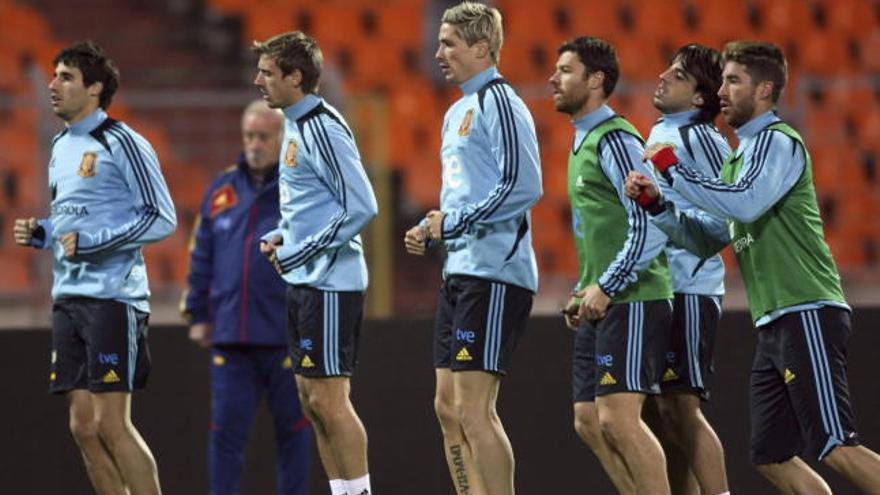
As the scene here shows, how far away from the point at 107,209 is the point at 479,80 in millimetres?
1653

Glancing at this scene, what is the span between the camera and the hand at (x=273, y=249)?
254 inches

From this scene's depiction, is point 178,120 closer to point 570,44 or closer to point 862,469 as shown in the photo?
point 570,44

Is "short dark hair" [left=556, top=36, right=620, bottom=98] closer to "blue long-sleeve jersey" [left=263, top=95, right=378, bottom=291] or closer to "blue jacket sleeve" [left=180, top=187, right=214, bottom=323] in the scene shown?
"blue long-sleeve jersey" [left=263, top=95, right=378, bottom=291]

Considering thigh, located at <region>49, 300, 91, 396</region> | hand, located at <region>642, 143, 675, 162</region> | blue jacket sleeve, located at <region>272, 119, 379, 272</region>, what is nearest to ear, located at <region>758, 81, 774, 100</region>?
hand, located at <region>642, 143, 675, 162</region>

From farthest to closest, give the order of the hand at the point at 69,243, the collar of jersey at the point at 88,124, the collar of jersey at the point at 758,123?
1. the collar of jersey at the point at 88,124
2. the hand at the point at 69,243
3. the collar of jersey at the point at 758,123

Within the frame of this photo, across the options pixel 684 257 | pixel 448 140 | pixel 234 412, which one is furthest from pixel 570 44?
pixel 234 412

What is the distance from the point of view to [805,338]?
219 inches

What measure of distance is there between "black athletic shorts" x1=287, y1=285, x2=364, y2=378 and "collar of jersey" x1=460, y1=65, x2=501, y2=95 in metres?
0.95

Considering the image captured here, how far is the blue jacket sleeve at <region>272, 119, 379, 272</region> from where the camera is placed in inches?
251

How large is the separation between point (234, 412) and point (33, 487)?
1034 mm

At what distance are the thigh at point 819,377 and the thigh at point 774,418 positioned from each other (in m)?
0.09

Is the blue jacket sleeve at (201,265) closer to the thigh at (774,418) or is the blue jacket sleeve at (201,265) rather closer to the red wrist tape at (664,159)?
the red wrist tape at (664,159)

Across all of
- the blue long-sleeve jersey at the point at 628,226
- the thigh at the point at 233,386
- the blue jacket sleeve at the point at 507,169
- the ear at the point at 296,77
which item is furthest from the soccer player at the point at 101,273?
the blue long-sleeve jersey at the point at 628,226

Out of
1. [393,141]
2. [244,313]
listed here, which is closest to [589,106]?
[244,313]
